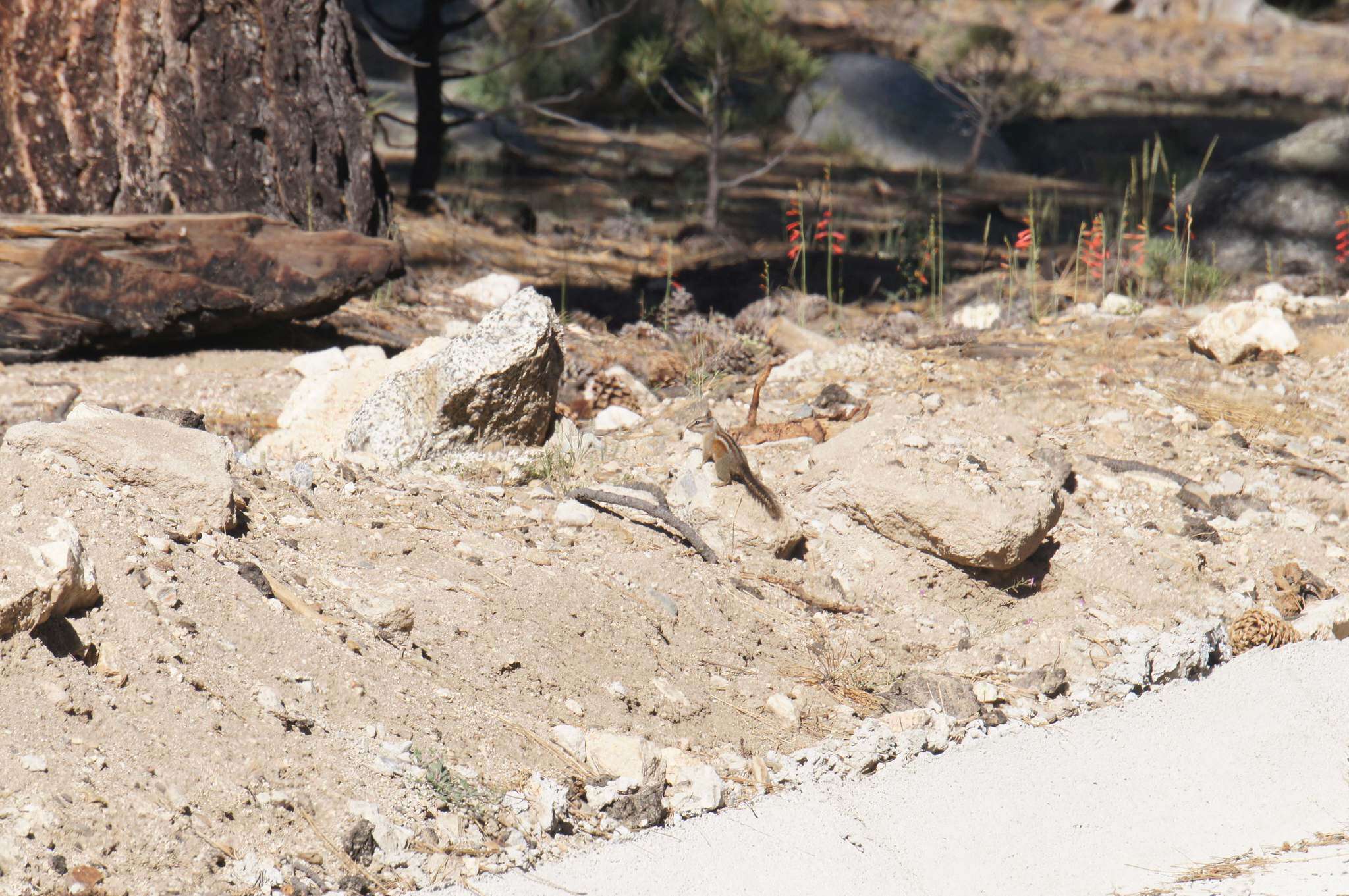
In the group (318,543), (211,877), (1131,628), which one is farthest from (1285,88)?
(211,877)

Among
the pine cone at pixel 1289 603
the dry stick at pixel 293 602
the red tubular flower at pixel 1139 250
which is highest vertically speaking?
the red tubular flower at pixel 1139 250

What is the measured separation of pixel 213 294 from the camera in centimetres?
425

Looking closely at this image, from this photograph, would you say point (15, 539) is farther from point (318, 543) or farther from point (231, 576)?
point (318, 543)

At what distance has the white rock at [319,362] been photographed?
4.12 metres

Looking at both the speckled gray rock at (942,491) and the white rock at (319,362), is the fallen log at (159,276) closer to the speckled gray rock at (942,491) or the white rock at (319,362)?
the white rock at (319,362)

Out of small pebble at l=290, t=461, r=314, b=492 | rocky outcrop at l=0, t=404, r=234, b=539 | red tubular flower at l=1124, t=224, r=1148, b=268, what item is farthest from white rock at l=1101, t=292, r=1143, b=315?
rocky outcrop at l=0, t=404, r=234, b=539

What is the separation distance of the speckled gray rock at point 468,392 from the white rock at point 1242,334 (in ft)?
8.28

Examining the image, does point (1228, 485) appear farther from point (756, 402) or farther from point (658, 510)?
point (658, 510)

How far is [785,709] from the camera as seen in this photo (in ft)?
8.84

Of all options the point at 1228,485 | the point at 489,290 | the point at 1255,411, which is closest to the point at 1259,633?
the point at 1228,485

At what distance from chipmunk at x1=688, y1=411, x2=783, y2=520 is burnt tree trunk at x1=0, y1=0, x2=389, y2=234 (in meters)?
2.23

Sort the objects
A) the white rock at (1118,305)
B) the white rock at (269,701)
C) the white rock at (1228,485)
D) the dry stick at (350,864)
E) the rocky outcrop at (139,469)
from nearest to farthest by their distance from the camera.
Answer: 1. the dry stick at (350,864)
2. the white rock at (269,701)
3. the rocky outcrop at (139,469)
4. the white rock at (1228,485)
5. the white rock at (1118,305)

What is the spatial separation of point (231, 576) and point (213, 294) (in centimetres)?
192

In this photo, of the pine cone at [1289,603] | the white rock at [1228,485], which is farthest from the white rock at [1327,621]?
the white rock at [1228,485]
